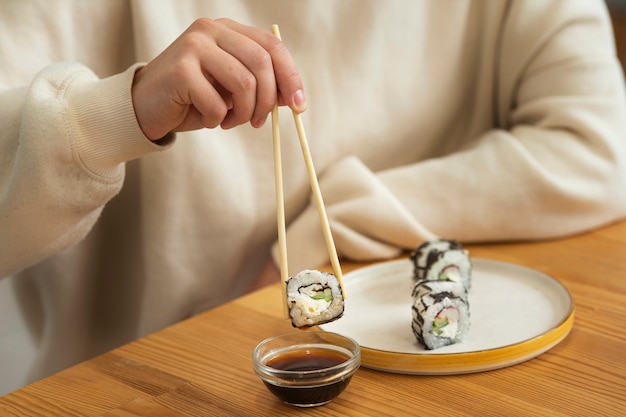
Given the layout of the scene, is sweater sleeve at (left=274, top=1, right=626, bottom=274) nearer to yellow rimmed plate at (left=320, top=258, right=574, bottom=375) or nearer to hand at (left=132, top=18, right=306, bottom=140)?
yellow rimmed plate at (left=320, top=258, right=574, bottom=375)

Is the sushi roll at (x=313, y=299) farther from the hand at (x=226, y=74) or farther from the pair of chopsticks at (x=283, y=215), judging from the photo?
the hand at (x=226, y=74)

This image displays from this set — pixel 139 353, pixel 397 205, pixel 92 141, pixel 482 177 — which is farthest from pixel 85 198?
Result: pixel 482 177

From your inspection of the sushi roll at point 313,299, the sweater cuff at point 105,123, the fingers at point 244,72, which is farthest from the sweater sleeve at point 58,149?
the sushi roll at point 313,299

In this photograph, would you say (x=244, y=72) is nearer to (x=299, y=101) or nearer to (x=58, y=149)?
(x=299, y=101)

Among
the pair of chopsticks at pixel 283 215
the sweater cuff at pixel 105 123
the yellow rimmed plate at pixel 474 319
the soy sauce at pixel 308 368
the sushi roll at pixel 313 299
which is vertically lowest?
the yellow rimmed plate at pixel 474 319

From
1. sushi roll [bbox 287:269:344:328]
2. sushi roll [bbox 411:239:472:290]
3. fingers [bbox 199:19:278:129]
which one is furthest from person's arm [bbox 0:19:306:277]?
sushi roll [bbox 411:239:472:290]
